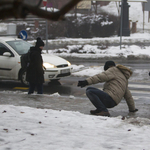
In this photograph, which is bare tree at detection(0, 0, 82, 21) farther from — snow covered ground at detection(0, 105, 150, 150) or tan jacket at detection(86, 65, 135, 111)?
tan jacket at detection(86, 65, 135, 111)

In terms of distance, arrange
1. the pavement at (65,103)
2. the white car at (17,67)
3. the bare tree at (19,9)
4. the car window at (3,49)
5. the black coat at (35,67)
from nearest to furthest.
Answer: the bare tree at (19,9) → the pavement at (65,103) → the black coat at (35,67) → the white car at (17,67) → the car window at (3,49)

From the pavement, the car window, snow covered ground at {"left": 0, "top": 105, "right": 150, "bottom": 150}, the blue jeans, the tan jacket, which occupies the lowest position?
the pavement

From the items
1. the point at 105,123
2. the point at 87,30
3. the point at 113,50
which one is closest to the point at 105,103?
the point at 105,123

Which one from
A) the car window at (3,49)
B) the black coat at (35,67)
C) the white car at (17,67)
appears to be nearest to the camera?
the black coat at (35,67)

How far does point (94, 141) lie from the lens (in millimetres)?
4484

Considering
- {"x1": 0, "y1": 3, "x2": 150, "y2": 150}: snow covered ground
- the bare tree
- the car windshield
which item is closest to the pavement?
{"x1": 0, "y1": 3, "x2": 150, "y2": 150}: snow covered ground

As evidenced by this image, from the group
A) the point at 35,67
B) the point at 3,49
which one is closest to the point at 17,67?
the point at 3,49

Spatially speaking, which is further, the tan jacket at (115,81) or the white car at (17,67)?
the white car at (17,67)

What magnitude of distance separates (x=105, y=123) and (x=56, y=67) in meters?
5.30

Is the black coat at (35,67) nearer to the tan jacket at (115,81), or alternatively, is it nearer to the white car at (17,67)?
the white car at (17,67)

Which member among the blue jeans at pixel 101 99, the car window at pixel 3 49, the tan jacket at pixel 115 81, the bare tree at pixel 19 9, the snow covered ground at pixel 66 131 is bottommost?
the snow covered ground at pixel 66 131

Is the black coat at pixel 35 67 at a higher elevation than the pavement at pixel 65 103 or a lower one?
higher

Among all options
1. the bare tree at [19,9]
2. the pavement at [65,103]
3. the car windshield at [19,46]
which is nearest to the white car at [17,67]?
the car windshield at [19,46]

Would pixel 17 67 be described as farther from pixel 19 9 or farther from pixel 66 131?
pixel 19 9
